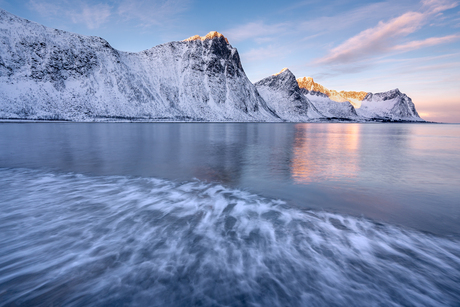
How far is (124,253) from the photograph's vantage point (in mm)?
3467

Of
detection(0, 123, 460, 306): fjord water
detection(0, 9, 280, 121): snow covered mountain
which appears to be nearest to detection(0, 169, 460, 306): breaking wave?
detection(0, 123, 460, 306): fjord water

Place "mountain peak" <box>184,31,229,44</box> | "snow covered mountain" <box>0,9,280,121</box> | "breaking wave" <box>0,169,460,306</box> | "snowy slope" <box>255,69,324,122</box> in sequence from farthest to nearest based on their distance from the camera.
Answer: "snowy slope" <box>255,69,324,122</box>
"mountain peak" <box>184,31,229,44</box>
"snow covered mountain" <box>0,9,280,121</box>
"breaking wave" <box>0,169,460,306</box>

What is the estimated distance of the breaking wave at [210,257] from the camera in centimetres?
267

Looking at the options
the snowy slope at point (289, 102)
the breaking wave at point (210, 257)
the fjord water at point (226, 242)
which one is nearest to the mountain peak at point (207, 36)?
the snowy slope at point (289, 102)

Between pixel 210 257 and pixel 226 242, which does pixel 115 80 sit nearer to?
pixel 226 242

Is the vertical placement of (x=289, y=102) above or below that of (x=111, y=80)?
above

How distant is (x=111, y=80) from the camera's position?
9500 centimetres

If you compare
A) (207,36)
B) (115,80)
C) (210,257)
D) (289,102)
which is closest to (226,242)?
(210,257)

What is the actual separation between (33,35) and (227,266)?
418ft

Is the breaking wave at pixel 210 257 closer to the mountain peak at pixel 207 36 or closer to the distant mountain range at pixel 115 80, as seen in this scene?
the distant mountain range at pixel 115 80

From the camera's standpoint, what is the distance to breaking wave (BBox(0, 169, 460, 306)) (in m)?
2.67

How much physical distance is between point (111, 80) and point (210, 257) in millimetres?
111920

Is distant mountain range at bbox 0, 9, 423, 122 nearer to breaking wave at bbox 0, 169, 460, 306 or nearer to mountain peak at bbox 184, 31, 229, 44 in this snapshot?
mountain peak at bbox 184, 31, 229, 44

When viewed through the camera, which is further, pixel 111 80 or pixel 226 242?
pixel 111 80
